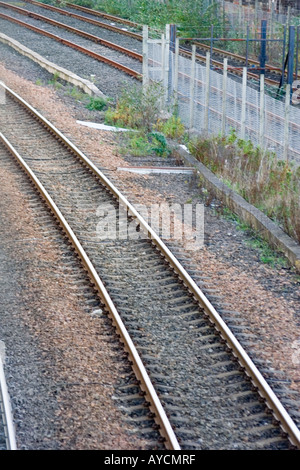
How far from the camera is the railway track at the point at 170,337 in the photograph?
20.4ft

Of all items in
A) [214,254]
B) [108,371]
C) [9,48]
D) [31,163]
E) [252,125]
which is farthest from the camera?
[9,48]

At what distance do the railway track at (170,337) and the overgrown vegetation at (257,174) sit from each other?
7.09ft

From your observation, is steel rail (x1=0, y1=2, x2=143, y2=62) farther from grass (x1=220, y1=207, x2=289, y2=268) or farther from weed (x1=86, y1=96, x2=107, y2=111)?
grass (x1=220, y1=207, x2=289, y2=268)

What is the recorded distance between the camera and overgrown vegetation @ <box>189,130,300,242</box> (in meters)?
11.0

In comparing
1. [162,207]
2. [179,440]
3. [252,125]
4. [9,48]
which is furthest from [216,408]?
[9,48]

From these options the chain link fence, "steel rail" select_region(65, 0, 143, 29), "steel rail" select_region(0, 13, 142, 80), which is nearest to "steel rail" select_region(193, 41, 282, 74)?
"steel rail" select_region(65, 0, 143, 29)

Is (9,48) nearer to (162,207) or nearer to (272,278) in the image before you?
(162,207)

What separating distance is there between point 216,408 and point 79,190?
6504mm

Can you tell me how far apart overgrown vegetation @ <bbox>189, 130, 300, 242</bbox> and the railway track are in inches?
85.1

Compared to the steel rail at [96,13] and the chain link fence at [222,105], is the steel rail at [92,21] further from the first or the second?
the chain link fence at [222,105]

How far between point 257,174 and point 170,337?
5.67m

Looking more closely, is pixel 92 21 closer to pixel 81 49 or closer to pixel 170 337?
pixel 81 49
